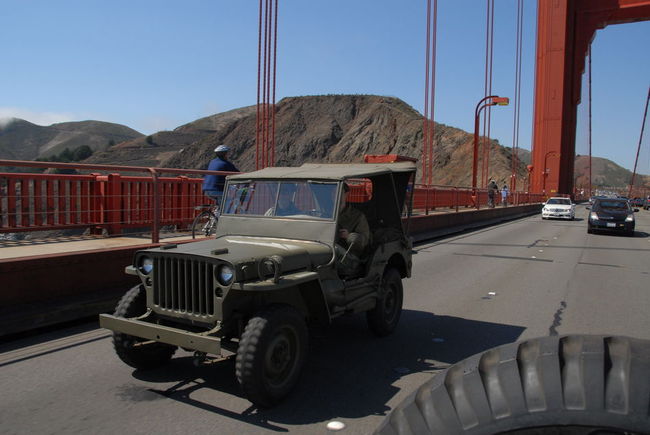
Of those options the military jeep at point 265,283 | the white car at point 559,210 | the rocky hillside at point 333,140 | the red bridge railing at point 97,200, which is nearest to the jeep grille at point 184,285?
the military jeep at point 265,283

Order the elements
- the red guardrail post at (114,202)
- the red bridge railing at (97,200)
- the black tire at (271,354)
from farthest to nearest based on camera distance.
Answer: the red guardrail post at (114,202), the red bridge railing at (97,200), the black tire at (271,354)

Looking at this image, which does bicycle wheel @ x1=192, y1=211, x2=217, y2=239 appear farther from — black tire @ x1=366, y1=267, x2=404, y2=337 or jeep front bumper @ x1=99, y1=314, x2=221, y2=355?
jeep front bumper @ x1=99, y1=314, x2=221, y2=355

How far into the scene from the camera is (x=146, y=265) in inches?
165

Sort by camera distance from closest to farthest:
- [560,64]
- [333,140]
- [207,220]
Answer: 1. [207,220]
2. [560,64]
3. [333,140]

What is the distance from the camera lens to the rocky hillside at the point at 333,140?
95.3 meters

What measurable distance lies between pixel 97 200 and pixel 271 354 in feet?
25.5

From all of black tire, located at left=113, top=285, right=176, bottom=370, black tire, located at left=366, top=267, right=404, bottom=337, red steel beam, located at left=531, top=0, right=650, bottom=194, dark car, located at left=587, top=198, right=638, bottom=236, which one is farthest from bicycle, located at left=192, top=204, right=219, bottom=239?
red steel beam, located at left=531, top=0, right=650, bottom=194

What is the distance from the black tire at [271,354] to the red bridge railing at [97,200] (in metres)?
1.99

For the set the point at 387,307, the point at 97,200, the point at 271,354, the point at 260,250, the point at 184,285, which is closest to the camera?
the point at 271,354

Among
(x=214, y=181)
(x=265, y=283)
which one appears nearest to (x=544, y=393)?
(x=265, y=283)

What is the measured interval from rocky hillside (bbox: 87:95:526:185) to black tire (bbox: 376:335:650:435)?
3529 inches

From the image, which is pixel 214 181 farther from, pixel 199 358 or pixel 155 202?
pixel 199 358

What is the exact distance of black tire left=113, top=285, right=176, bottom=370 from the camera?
163 inches

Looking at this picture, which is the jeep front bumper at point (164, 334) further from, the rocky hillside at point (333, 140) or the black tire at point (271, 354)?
the rocky hillside at point (333, 140)
